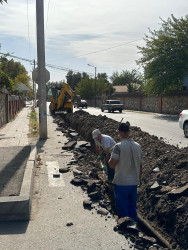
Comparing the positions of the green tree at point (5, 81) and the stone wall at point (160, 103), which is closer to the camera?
the green tree at point (5, 81)

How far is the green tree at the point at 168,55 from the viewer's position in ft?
105

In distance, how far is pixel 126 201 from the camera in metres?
4.89

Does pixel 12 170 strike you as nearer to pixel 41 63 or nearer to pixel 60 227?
pixel 60 227

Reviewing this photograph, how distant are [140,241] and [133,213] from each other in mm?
786

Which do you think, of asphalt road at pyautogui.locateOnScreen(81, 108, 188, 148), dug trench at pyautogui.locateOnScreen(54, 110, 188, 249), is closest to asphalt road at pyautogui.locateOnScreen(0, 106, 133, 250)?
dug trench at pyautogui.locateOnScreen(54, 110, 188, 249)

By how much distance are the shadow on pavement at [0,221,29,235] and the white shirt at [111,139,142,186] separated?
4.87 ft

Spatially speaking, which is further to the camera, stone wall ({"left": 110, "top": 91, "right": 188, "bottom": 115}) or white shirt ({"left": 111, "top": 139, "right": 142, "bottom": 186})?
stone wall ({"left": 110, "top": 91, "right": 188, "bottom": 115})

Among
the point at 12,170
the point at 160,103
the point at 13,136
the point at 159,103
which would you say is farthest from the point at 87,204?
the point at 159,103

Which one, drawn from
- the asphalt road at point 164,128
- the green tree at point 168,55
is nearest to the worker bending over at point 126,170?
the asphalt road at point 164,128

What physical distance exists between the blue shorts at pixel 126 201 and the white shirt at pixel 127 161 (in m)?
0.11

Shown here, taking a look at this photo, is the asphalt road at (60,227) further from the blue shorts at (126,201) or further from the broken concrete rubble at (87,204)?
the blue shorts at (126,201)

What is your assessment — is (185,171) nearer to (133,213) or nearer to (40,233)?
(133,213)

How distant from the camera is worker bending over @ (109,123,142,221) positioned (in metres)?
4.64

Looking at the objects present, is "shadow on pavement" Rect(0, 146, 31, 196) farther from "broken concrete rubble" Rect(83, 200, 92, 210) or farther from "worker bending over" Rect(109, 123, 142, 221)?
"worker bending over" Rect(109, 123, 142, 221)
